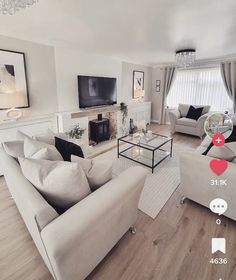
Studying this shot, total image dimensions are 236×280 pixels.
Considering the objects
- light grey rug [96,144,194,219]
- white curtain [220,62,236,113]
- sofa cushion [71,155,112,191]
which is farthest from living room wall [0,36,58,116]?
white curtain [220,62,236,113]

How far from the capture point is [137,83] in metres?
5.55

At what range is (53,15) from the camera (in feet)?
6.34

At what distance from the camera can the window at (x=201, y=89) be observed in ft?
15.6

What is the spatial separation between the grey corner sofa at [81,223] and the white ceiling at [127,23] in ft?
5.66

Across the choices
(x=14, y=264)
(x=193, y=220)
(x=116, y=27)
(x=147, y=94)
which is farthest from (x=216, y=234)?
(x=147, y=94)

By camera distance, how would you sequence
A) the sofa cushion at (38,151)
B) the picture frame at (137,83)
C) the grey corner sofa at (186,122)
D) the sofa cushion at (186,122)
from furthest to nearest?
the picture frame at (137,83) → the sofa cushion at (186,122) → the grey corner sofa at (186,122) → the sofa cushion at (38,151)

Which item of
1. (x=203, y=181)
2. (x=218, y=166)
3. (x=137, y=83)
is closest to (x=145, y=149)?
(x=203, y=181)

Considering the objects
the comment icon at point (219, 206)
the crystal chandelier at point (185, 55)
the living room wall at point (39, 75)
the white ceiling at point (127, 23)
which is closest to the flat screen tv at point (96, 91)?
the living room wall at point (39, 75)

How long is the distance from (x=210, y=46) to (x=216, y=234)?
3.38 metres

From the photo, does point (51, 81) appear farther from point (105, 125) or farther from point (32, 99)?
point (105, 125)

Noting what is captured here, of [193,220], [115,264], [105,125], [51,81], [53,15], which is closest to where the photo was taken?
[115,264]

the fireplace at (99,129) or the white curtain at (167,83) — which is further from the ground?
the white curtain at (167,83)

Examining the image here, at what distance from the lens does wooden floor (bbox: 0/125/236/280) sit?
1.27 m

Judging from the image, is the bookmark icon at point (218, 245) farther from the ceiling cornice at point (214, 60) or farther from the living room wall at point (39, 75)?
the ceiling cornice at point (214, 60)
